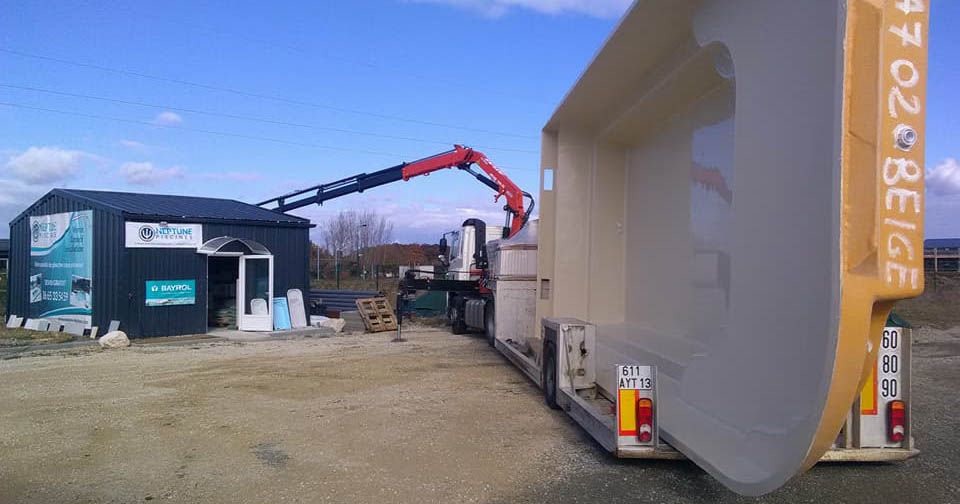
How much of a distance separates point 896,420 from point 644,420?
201 centimetres

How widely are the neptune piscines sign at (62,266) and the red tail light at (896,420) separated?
17.5 metres

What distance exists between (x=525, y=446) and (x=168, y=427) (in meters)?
4.16

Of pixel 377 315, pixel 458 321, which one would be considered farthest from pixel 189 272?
pixel 458 321

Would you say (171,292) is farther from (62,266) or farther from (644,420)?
(644,420)

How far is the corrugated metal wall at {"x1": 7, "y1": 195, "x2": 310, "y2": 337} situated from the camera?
683 inches

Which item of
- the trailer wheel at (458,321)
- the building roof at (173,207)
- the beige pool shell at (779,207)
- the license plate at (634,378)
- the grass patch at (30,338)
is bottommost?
the grass patch at (30,338)

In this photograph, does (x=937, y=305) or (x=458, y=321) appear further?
(x=937, y=305)

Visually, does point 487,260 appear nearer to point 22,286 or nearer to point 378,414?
point 378,414

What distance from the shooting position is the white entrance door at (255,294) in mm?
19562

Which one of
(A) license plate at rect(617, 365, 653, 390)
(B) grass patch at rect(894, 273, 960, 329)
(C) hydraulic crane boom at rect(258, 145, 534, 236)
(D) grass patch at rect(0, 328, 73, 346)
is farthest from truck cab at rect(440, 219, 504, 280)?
(B) grass patch at rect(894, 273, 960, 329)

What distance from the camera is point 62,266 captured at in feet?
61.7

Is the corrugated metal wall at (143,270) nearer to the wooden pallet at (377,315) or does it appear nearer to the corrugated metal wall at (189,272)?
the corrugated metal wall at (189,272)

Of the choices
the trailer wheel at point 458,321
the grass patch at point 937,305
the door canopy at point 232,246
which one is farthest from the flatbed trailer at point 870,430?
the grass patch at point 937,305

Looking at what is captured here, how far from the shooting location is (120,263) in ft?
56.6
